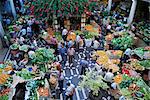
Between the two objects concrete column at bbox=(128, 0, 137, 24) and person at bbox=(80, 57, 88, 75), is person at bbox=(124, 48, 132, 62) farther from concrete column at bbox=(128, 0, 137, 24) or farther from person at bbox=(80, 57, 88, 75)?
concrete column at bbox=(128, 0, 137, 24)

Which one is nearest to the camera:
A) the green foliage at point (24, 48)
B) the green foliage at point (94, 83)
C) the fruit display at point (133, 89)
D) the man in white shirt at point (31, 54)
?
the fruit display at point (133, 89)

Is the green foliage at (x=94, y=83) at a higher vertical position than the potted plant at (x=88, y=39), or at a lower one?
lower

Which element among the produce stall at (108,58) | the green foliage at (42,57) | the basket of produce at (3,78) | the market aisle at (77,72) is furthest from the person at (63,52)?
the basket of produce at (3,78)

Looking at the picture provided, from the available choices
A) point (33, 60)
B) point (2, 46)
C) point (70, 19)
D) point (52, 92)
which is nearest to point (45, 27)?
point (70, 19)

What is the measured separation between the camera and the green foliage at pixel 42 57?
33.3ft

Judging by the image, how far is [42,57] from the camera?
10273 millimetres

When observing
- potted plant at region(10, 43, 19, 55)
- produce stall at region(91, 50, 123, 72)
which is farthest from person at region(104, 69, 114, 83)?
potted plant at region(10, 43, 19, 55)

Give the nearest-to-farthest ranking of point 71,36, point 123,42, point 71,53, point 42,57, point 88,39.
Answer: point 42,57 < point 71,53 < point 123,42 < point 88,39 < point 71,36

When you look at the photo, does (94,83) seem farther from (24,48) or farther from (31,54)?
(24,48)

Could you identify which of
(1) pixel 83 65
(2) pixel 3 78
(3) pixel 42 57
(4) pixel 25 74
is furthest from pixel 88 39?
(2) pixel 3 78

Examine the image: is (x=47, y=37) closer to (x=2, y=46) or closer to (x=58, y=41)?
(x=58, y=41)

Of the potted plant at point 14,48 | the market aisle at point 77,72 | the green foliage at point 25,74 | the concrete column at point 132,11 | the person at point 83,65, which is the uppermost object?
the concrete column at point 132,11

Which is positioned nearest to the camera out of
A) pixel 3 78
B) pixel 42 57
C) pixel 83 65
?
pixel 3 78

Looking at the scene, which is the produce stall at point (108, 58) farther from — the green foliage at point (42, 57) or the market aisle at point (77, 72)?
the green foliage at point (42, 57)
